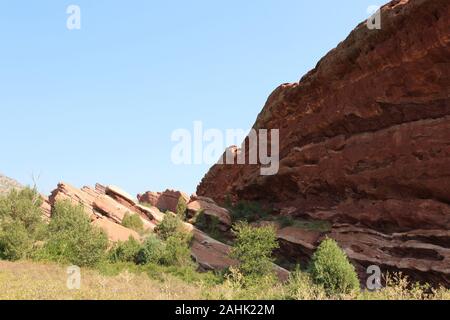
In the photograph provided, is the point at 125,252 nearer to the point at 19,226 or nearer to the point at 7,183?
the point at 19,226

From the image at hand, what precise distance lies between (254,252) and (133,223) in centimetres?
1440

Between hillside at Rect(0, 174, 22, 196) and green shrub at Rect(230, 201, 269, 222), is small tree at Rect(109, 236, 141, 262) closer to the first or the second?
green shrub at Rect(230, 201, 269, 222)

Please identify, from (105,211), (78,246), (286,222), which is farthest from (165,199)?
(78,246)

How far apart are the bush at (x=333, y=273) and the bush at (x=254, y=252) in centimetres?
354

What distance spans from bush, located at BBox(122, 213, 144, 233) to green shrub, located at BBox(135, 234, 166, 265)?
667 cm

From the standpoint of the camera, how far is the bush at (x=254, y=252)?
18.5 metres

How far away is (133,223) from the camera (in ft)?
99.2

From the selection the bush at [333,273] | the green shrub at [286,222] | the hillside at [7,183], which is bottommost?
the bush at [333,273]

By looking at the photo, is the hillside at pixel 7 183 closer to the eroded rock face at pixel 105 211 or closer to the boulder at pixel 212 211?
the eroded rock face at pixel 105 211

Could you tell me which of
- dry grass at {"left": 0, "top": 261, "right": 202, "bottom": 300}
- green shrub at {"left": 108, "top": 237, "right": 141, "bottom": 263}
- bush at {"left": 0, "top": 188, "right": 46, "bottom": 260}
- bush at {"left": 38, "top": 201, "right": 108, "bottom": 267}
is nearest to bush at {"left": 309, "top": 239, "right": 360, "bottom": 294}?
dry grass at {"left": 0, "top": 261, "right": 202, "bottom": 300}

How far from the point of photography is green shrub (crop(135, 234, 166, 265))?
22.4m

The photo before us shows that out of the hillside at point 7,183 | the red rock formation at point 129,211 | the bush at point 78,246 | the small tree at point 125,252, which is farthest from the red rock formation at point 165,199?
the bush at point 78,246
